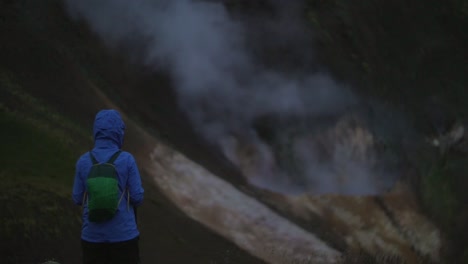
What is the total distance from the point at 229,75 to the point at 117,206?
12467 millimetres

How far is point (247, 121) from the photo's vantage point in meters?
16.5

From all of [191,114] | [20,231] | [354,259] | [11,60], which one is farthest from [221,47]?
[20,231]

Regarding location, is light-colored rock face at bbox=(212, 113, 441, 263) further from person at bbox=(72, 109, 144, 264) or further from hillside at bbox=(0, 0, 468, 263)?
person at bbox=(72, 109, 144, 264)

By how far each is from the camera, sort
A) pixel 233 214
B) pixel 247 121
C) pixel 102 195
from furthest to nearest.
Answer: pixel 247 121
pixel 233 214
pixel 102 195

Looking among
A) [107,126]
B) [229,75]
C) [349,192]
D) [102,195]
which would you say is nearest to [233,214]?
[349,192]

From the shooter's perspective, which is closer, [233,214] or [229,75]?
[233,214]

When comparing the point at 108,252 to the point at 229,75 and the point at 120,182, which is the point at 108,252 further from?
the point at 229,75

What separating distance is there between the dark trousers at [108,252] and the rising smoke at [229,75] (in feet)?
33.9

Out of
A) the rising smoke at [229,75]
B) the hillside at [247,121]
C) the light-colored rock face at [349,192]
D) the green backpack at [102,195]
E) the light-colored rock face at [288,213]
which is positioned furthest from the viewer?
the rising smoke at [229,75]

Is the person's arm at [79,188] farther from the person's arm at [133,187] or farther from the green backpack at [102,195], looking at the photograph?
the person's arm at [133,187]

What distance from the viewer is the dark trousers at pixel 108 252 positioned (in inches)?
184

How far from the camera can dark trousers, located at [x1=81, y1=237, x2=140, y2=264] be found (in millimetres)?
4680

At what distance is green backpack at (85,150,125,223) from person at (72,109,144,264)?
0.25 feet

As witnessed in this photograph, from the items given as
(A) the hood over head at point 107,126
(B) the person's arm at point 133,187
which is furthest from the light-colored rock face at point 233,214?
(A) the hood over head at point 107,126
